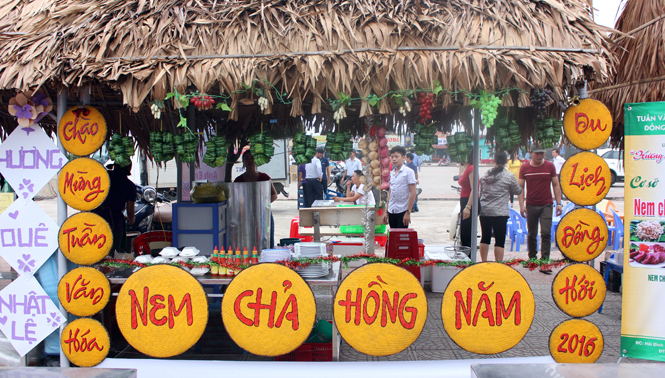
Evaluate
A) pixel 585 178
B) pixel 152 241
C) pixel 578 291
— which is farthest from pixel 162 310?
pixel 585 178

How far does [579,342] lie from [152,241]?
4.43 meters

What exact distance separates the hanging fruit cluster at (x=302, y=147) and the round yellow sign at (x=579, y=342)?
251 centimetres

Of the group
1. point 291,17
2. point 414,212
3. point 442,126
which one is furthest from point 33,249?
point 414,212

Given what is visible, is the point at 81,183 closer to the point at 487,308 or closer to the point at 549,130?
the point at 487,308

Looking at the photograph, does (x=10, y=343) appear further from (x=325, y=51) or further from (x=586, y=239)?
(x=586, y=239)

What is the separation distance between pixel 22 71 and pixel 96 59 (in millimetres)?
525

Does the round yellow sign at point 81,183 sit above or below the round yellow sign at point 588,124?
below

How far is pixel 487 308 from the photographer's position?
3346mm

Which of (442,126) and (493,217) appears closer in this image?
(442,126)

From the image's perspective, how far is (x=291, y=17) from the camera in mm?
3455

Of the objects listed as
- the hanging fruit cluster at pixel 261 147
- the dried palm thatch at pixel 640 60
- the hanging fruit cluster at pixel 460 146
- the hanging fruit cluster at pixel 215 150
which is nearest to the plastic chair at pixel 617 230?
the dried palm thatch at pixel 640 60

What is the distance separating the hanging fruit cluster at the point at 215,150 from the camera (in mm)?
4220

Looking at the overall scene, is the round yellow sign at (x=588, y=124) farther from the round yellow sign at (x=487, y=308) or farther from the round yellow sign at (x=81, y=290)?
the round yellow sign at (x=81, y=290)

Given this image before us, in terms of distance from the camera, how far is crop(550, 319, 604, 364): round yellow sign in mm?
3354
